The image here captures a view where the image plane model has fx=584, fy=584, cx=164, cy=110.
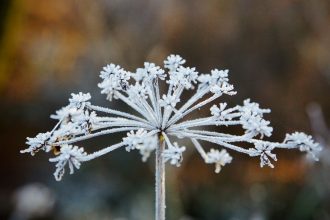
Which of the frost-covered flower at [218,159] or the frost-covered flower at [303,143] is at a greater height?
the frost-covered flower at [303,143]

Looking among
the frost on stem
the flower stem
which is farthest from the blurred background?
the flower stem

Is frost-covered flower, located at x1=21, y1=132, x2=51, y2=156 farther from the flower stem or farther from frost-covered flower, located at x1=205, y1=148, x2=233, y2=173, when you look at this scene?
frost-covered flower, located at x1=205, y1=148, x2=233, y2=173

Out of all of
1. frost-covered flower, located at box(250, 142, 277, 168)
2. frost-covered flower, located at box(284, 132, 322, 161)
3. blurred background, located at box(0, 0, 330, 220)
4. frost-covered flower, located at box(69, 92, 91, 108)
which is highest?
blurred background, located at box(0, 0, 330, 220)

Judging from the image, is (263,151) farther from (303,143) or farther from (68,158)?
(68,158)

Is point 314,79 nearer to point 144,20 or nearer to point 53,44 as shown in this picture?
point 144,20

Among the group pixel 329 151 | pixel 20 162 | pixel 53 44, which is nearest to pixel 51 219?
pixel 20 162

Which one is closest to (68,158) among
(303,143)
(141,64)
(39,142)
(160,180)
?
(39,142)

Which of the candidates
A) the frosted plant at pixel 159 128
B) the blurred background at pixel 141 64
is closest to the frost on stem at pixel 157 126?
the frosted plant at pixel 159 128

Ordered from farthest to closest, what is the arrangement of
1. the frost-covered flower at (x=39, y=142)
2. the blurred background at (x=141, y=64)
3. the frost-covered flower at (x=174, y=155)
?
1. the blurred background at (x=141, y=64)
2. the frost-covered flower at (x=39, y=142)
3. the frost-covered flower at (x=174, y=155)

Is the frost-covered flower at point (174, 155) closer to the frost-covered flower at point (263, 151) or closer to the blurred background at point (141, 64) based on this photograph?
the frost-covered flower at point (263, 151)
